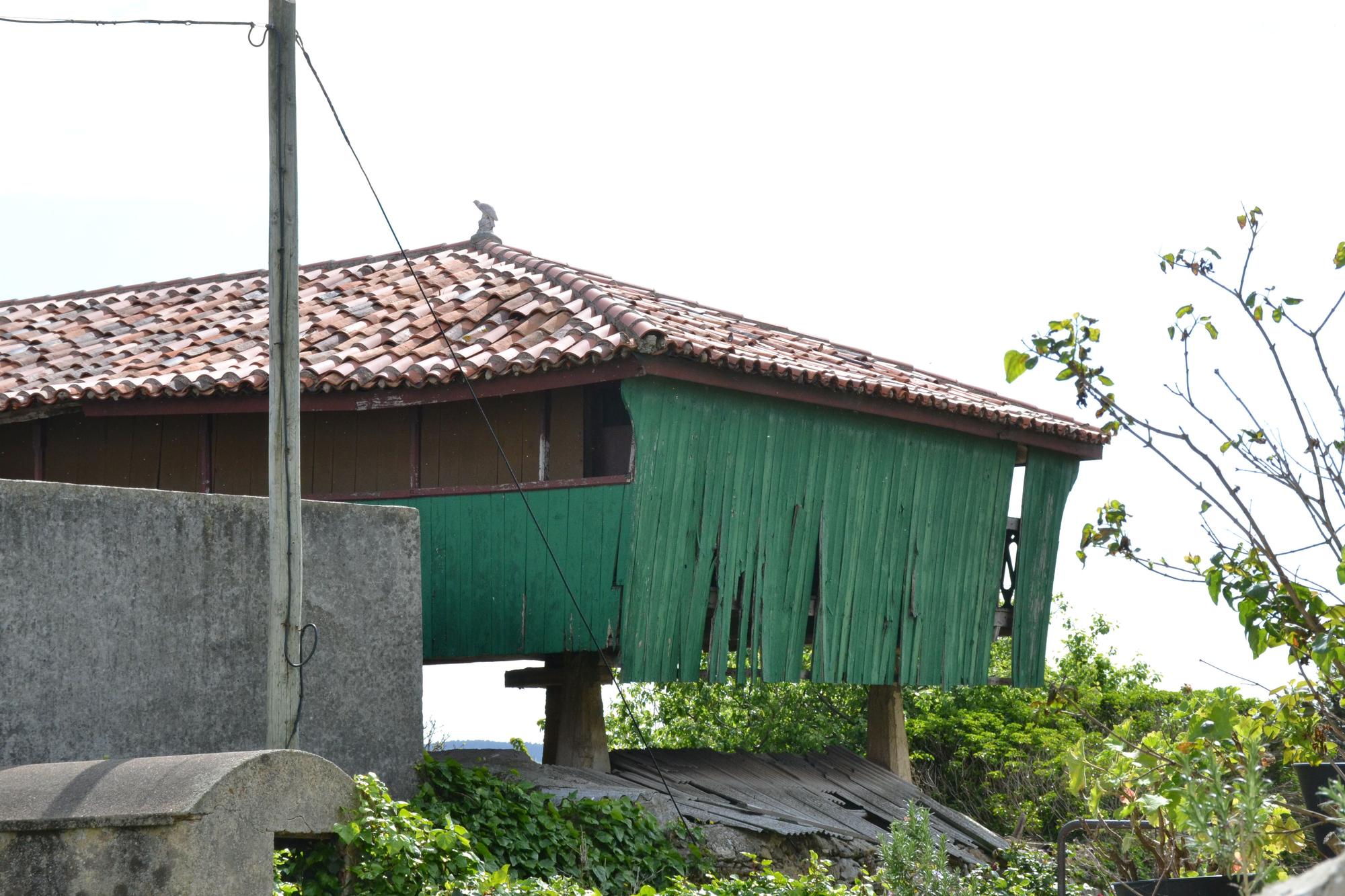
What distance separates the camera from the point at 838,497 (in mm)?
11992

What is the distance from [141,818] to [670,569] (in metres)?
5.29

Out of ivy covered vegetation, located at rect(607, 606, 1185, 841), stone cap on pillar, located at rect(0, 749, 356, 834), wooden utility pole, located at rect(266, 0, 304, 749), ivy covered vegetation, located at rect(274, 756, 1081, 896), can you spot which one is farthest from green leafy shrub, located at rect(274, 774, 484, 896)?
ivy covered vegetation, located at rect(607, 606, 1185, 841)

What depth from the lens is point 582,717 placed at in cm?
1159

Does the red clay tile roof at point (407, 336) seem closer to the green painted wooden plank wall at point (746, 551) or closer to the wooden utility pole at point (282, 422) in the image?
the green painted wooden plank wall at point (746, 551)

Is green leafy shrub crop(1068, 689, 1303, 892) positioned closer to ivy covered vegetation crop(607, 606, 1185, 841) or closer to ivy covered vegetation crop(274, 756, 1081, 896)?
ivy covered vegetation crop(274, 756, 1081, 896)

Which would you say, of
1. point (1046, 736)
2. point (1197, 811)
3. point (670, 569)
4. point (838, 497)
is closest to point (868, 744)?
point (838, 497)

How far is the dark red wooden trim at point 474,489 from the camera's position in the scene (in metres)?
10.5

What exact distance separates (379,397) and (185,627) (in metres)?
2.75

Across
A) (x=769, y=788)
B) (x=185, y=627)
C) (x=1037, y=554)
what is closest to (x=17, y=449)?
(x=185, y=627)

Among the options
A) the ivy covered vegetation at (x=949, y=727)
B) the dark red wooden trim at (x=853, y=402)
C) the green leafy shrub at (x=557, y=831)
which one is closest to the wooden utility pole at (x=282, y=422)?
the green leafy shrub at (x=557, y=831)

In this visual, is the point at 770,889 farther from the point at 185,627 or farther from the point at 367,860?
the point at 185,627

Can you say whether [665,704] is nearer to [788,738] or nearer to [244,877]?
[788,738]

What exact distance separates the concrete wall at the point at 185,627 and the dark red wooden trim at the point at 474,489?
112 centimetres

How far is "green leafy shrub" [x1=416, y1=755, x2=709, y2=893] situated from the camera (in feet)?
29.8
